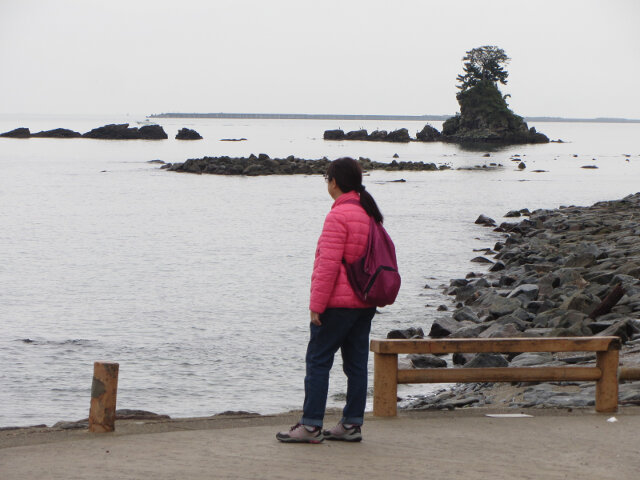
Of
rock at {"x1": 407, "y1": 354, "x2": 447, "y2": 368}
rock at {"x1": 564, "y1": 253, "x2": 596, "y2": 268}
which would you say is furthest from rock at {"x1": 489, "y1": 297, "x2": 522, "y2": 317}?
rock at {"x1": 564, "y1": 253, "x2": 596, "y2": 268}

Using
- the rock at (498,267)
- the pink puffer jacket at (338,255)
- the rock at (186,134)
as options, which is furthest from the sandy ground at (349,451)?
the rock at (186,134)

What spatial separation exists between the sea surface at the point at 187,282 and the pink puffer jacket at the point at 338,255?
5.93 m

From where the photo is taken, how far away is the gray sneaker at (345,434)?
234 inches

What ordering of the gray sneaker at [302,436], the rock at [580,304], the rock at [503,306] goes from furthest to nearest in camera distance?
1. the rock at [503,306]
2. the rock at [580,304]
3. the gray sneaker at [302,436]

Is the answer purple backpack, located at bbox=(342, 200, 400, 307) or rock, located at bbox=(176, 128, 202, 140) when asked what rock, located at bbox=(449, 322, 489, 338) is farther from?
rock, located at bbox=(176, 128, 202, 140)

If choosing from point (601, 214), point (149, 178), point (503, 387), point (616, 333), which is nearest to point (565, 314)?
point (616, 333)

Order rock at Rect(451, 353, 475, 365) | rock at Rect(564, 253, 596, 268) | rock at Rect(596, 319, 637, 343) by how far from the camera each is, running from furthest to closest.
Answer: rock at Rect(564, 253, 596, 268) → rock at Rect(451, 353, 475, 365) → rock at Rect(596, 319, 637, 343)

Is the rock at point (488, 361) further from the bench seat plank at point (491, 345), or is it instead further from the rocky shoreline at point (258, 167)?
the rocky shoreline at point (258, 167)

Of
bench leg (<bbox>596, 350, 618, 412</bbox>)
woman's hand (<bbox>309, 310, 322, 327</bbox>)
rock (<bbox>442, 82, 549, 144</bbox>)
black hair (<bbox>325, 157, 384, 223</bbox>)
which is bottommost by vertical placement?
bench leg (<bbox>596, 350, 618, 412</bbox>)

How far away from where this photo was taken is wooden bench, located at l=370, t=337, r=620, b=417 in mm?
6629

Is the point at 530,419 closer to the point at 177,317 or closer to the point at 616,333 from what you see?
the point at 616,333

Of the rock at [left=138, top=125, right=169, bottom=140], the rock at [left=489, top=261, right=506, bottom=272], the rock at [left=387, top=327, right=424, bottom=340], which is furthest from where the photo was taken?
the rock at [left=138, top=125, right=169, bottom=140]

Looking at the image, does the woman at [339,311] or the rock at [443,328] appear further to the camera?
the rock at [443,328]

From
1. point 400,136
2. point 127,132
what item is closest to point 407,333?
point 400,136
